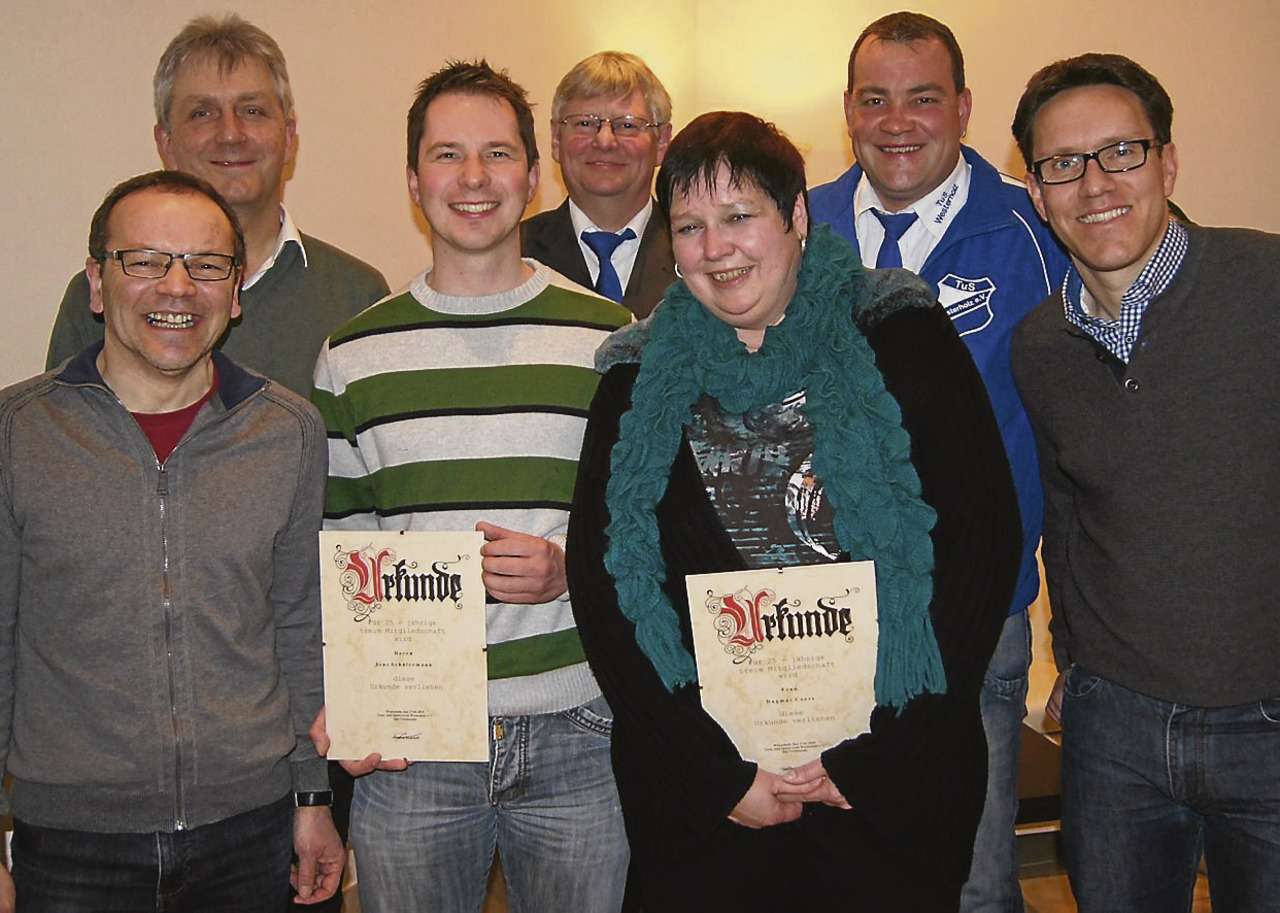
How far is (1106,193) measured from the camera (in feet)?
7.27

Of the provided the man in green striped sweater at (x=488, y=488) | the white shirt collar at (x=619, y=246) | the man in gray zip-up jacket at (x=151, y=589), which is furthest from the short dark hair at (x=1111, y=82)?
the man in gray zip-up jacket at (x=151, y=589)

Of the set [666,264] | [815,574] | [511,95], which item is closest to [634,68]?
[666,264]

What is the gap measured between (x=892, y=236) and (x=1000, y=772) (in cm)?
125

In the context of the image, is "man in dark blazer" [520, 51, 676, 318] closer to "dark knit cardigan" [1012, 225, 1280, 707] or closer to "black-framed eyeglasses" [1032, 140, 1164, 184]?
"black-framed eyeglasses" [1032, 140, 1164, 184]

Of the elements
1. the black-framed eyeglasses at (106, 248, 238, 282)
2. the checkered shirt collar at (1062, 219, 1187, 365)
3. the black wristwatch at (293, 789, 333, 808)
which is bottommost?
the black wristwatch at (293, 789, 333, 808)

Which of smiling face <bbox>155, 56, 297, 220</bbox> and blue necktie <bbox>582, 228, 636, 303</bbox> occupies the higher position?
smiling face <bbox>155, 56, 297, 220</bbox>

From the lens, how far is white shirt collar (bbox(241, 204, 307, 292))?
2.86 meters

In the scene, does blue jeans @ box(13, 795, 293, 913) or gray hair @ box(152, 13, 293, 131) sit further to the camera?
gray hair @ box(152, 13, 293, 131)

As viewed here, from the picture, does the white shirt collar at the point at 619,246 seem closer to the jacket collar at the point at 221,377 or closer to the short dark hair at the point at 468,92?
the short dark hair at the point at 468,92

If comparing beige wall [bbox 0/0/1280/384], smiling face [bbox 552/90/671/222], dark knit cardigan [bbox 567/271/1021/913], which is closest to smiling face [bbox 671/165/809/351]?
dark knit cardigan [bbox 567/271/1021/913]

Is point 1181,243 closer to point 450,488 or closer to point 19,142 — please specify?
point 450,488

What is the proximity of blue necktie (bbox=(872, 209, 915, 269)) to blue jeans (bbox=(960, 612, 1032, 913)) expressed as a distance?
0.87 meters

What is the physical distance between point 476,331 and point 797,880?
1.15m

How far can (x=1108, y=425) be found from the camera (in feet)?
7.24
